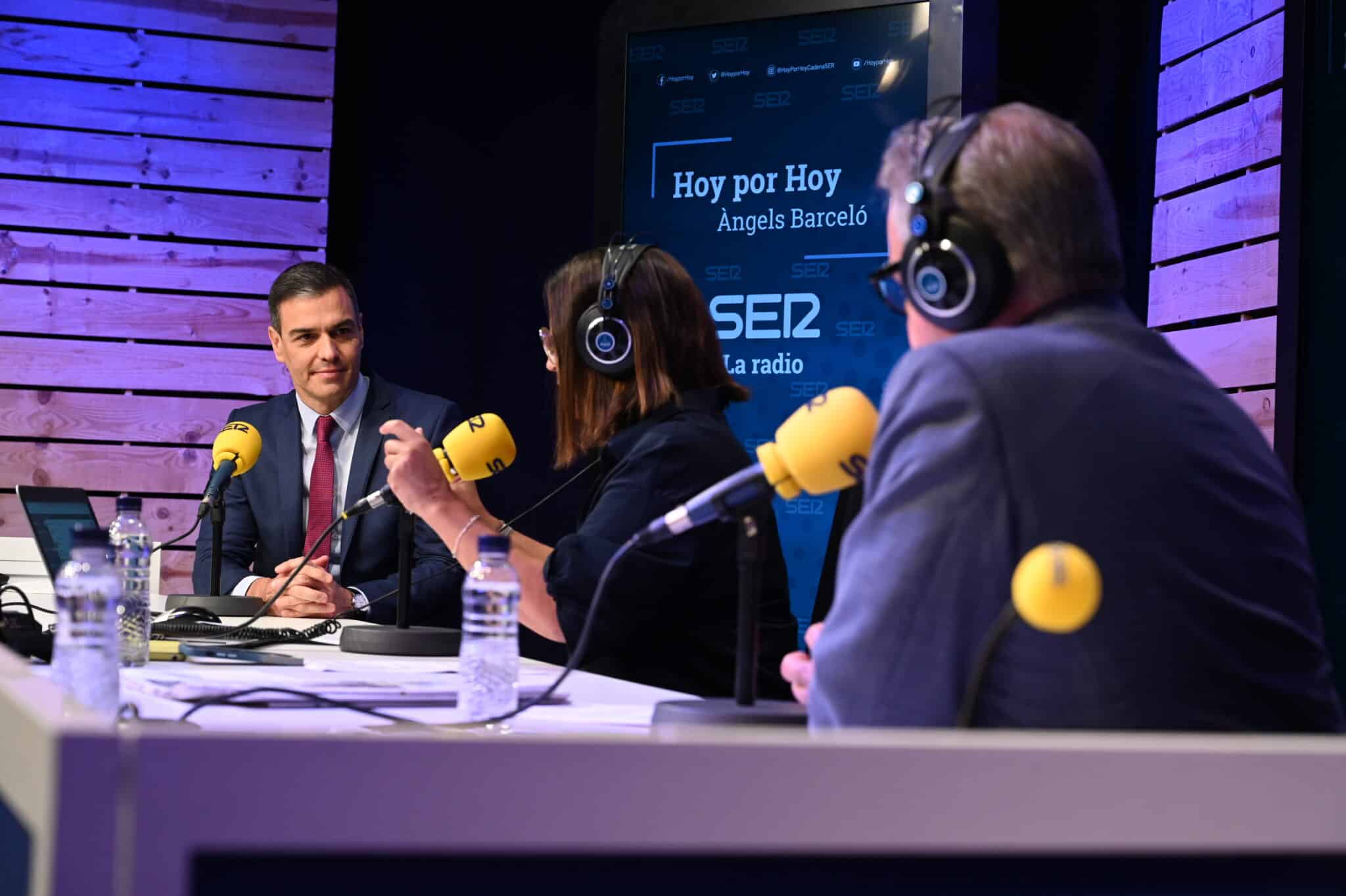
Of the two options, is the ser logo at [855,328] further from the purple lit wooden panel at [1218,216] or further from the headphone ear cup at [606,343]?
the headphone ear cup at [606,343]

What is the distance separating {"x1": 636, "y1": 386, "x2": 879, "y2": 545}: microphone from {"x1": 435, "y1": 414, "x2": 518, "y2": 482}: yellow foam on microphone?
967mm

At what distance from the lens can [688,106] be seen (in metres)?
3.92

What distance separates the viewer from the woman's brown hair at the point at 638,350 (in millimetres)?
2381

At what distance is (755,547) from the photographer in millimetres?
1389

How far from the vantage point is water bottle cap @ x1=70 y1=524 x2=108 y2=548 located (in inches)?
51.1

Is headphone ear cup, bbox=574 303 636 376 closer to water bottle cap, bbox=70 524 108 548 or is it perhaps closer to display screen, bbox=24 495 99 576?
display screen, bbox=24 495 99 576

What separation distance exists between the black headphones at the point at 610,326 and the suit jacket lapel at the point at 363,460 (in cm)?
126

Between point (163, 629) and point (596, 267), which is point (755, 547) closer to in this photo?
point (596, 267)

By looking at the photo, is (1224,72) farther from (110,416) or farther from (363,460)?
(110,416)

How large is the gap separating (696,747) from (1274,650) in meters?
0.65

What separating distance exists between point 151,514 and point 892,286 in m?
3.58

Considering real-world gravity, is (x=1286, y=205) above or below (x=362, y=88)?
below

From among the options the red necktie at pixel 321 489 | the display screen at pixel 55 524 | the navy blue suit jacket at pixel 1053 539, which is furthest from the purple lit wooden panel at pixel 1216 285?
the display screen at pixel 55 524

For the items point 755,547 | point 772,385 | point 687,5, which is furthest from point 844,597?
point 687,5
